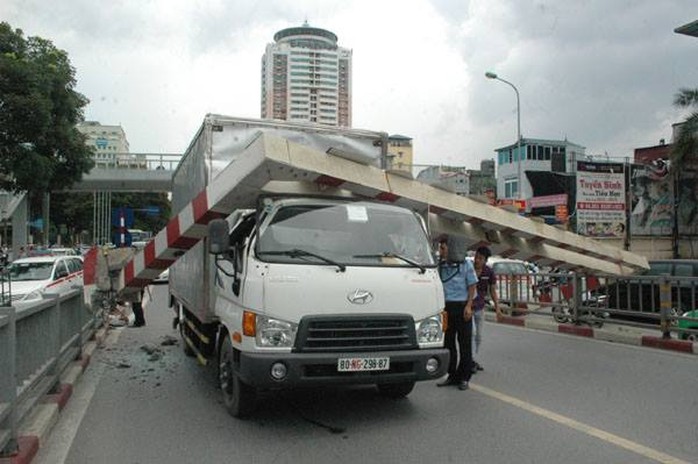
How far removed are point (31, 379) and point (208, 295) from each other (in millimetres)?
2180

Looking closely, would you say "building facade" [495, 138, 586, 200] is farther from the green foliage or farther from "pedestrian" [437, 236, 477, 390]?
"pedestrian" [437, 236, 477, 390]

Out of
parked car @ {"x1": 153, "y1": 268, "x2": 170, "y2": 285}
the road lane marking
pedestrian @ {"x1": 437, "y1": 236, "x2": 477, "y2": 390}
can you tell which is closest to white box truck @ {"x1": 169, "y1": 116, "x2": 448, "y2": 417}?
pedestrian @ {"x1": 437, "y1": 236, "x2": 477, "y2": 390}

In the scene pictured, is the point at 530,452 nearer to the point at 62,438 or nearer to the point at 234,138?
the point at 62,438

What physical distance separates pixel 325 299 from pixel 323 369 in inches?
23.4

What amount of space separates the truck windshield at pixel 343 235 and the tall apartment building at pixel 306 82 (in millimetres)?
28739

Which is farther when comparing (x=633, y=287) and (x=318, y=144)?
(x=633, y=287)

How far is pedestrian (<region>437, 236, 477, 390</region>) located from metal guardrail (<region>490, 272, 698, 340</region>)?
4752 mm

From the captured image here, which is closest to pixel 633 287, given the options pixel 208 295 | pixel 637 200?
pixel 208 295

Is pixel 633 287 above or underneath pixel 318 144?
underneath

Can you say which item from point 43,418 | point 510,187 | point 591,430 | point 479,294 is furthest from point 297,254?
point 510,187

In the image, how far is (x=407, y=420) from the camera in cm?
608

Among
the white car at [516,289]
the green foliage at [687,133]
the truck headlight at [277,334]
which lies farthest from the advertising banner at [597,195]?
the truck headlight at [277,334]

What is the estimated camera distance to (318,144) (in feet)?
25.0

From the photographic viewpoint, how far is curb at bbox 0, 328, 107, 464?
4.81 m
